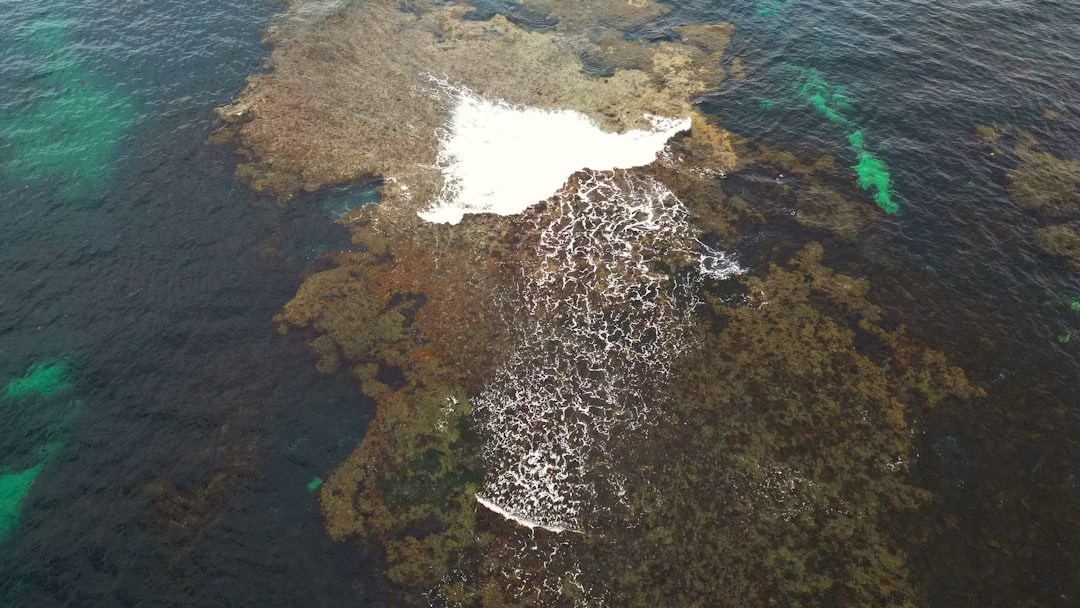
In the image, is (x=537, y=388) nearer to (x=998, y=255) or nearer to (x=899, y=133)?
(x=998, y=255)

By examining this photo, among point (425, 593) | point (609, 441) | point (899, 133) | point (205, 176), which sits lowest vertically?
point (425, 593)

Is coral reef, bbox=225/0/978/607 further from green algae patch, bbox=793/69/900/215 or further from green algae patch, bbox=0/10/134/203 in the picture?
green algae patch, bbox=0/10/134/203

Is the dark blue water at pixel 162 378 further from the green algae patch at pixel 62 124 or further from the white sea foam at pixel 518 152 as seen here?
the white sea foam at pixel 518 152

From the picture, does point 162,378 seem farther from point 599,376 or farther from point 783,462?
point 783,462

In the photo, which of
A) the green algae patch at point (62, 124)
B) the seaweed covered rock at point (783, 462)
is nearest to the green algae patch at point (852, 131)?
the seaweed covered rock at point (783, 462)

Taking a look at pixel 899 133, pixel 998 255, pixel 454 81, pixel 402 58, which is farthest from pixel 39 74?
pixel 998 255

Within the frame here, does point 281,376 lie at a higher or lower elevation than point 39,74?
lower
